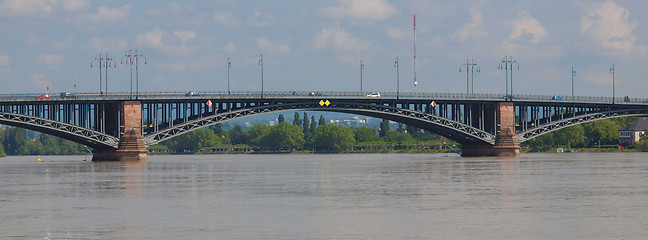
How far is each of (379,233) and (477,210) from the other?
9.52 metres

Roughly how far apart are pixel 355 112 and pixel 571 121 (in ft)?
127

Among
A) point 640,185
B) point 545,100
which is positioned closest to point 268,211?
point 640,185

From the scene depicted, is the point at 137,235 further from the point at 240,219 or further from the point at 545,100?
the point at 545,100

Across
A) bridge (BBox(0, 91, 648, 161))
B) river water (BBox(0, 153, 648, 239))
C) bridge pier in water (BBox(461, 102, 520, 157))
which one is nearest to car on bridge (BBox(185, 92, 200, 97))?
bridge (BBox(0, 91, 648, 161))

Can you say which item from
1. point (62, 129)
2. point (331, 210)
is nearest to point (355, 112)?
point (62, 129)

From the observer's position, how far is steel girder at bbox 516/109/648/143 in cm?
15512

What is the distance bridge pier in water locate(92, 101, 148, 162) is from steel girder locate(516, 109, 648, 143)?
6109 cm

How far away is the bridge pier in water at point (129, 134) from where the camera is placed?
12356 centimetres

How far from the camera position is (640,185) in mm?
60000

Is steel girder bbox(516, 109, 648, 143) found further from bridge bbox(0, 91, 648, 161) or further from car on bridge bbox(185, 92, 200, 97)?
car on bridge bbox(185, 92, 200, 97)

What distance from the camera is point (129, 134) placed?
406 feet

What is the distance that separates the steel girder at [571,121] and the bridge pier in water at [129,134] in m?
61.1

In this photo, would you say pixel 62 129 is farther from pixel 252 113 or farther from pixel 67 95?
pixel 252 113

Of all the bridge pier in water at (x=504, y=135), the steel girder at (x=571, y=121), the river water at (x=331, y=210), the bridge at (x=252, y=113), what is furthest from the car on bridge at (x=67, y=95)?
the steel girder at (x=571, y=121)
